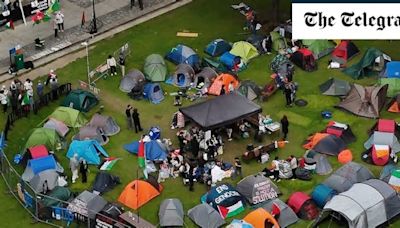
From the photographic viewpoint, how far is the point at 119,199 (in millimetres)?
43312

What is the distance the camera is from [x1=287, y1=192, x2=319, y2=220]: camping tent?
41.7 m

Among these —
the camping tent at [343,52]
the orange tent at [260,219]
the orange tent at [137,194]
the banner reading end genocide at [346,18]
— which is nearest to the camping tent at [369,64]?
the camping tent at [343,52]

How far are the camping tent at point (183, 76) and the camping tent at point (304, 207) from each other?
13707 millimetres

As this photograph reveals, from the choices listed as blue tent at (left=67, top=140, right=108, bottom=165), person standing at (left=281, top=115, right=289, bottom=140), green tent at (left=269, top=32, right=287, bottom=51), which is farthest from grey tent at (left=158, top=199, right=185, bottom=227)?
green tent at (left=269, top=32, right=287, bottom=51)

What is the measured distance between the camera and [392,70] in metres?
51.8

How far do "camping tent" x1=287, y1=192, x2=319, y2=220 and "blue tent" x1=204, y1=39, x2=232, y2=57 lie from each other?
16627 mm

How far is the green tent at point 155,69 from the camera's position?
2098 inches

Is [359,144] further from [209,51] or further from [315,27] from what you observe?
[209,51]

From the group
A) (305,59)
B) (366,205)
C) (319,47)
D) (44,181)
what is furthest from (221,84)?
(366,205)

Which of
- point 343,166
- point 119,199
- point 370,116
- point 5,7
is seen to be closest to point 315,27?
point 370,116

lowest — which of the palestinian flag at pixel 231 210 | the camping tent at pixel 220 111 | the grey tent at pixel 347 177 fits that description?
the palestinian flag at pixel 231 210

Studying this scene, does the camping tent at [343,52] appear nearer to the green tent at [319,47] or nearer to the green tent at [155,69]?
the green tent at [319,47]

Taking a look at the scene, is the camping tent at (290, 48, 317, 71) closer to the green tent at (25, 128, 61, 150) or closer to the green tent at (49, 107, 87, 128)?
the green tent at (49, 107, 87, 128)

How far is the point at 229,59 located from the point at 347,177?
1452cm
